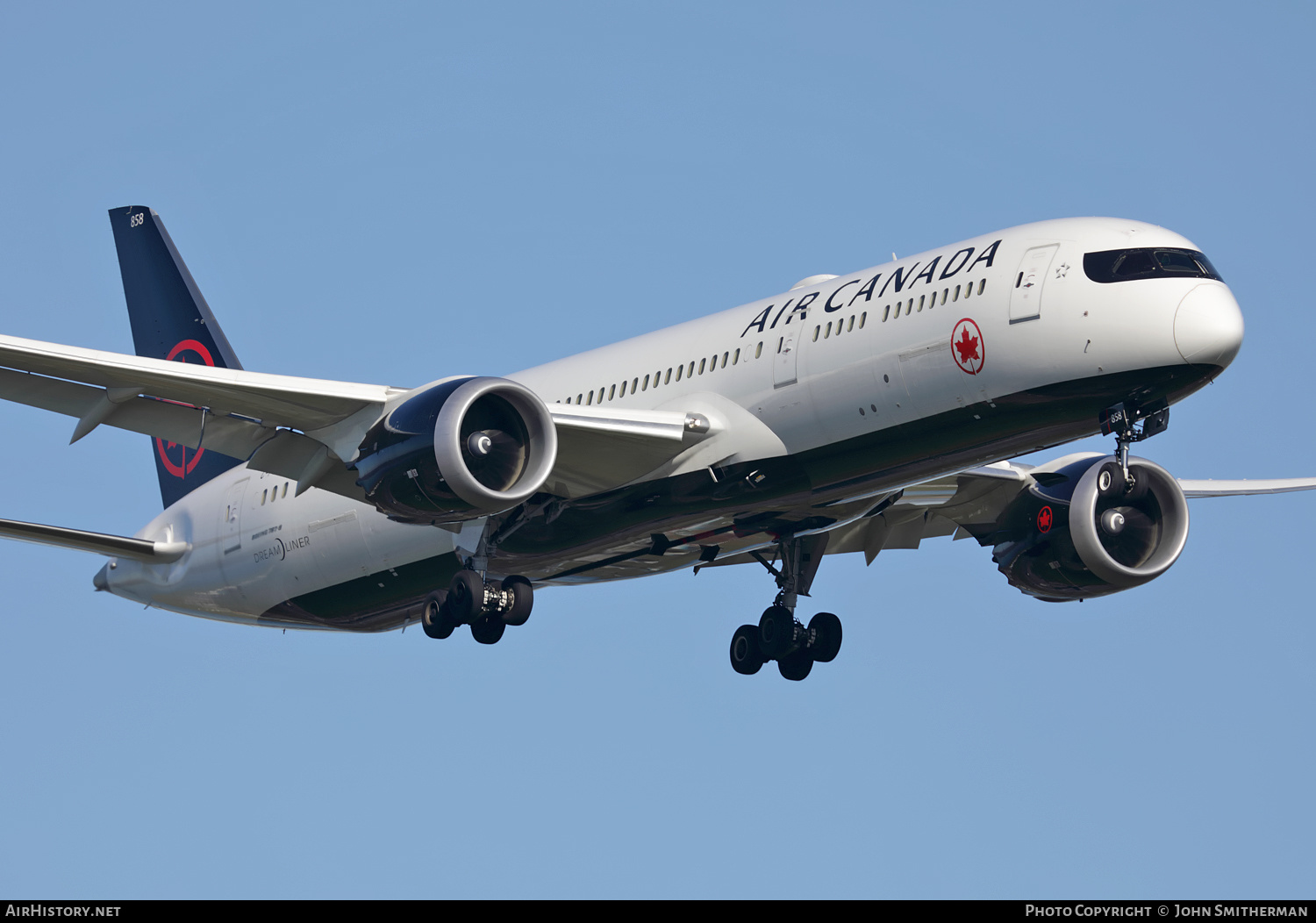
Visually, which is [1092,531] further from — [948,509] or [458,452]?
[458,452]

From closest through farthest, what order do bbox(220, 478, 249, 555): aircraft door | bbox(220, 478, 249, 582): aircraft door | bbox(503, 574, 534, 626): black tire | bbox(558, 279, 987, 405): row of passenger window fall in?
bbox(558, 279, 987, 405): row of passenger window, bbox(503, 574, 534, 626): black tire, bbox(220, 478, 249, 582): aircraft door, bbox(220, 478, 249, 555): aircraft door

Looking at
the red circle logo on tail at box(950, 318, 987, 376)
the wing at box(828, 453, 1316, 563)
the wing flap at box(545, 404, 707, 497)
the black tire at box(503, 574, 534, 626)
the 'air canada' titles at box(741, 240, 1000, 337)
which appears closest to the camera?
the red circle logo on tail at box(950, 318, 987, 376)

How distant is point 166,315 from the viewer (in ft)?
147

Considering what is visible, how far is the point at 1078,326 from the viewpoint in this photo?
2789cm

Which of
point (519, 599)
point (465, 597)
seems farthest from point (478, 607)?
point (519, 599)

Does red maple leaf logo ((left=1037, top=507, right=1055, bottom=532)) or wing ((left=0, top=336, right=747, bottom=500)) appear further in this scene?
red maple leaf logo ((left=1037, top=507, right=1055, bottom=532))

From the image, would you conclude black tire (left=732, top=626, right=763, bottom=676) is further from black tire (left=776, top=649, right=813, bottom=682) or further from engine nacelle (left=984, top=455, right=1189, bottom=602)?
engine nacelle (left=984, top=455, right=1189, bottom=602)

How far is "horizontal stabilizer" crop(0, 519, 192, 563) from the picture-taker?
116 ft

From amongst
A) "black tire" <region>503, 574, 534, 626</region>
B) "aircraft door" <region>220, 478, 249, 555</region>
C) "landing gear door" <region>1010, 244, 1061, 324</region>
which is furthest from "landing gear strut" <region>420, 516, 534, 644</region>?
"landing gear door" <region>1010, 244, 1061, 324</region>

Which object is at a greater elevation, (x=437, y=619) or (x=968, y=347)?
(x=968, y=347)

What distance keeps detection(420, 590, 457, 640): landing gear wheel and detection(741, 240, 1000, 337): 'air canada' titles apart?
24.7 ft

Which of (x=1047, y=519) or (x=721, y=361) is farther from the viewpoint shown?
(x=1047, y=519)

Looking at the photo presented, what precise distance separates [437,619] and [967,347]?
11.3 metres
